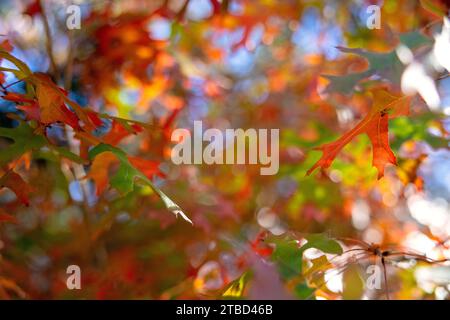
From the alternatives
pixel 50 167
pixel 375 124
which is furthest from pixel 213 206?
pixel 375 124

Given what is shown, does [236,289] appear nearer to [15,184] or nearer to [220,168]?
[15,184]

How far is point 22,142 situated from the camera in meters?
1.06

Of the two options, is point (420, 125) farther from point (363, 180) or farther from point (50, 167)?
point (50, 167)

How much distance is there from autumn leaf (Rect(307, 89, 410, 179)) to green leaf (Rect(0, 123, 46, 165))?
0.48 metres

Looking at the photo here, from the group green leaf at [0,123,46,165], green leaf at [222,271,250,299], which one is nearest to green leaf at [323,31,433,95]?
green leaf at [222,271,250,299]

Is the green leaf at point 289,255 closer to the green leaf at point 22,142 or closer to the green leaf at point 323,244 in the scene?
the green leaf at point 323,244

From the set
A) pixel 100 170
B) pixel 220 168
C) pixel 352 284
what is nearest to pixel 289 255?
pixel 352 284

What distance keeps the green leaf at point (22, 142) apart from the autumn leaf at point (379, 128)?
0.48 metres

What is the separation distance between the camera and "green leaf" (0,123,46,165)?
1.05m

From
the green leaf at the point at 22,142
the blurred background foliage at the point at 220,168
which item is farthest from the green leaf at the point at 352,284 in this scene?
the green leaf at the point at 22,142

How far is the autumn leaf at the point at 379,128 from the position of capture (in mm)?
994

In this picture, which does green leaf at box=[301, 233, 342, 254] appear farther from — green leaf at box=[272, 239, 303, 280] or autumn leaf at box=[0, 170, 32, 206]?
autumn leaf at box=[0, 170, 32, 206]

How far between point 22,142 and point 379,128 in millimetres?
622
